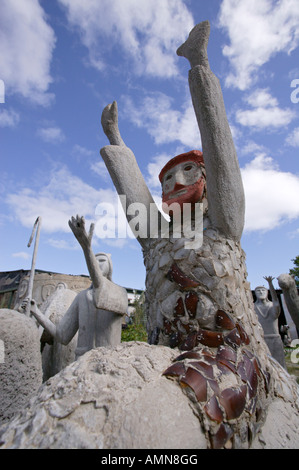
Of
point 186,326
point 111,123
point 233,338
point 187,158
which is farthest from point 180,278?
point 111,123

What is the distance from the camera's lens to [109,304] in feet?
7.41

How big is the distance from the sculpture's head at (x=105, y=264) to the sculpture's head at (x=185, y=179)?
108 centimetres

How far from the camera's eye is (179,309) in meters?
1.52

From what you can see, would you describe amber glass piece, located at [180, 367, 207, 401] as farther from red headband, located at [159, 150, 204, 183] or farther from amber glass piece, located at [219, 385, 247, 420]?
red headband, located at [159, 150, 204, 183]

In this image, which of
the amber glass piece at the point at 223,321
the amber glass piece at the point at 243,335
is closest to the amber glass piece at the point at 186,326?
the amber glass piece at the point at 223,321

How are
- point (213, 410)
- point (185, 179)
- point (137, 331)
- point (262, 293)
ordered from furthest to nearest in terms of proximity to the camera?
point (137, 331) → point (262, 293) → point (185, 179) → point (213, 410)

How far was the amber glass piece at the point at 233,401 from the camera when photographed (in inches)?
39.2

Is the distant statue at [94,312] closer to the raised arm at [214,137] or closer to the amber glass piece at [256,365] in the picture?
the raised arm at [214,137]

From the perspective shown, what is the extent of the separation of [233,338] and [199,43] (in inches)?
61.0

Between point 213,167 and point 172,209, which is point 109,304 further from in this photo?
point 213,167

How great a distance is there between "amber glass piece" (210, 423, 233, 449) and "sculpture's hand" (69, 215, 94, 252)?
1230 mm

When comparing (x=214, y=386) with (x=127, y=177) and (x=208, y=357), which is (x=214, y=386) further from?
(x=127, y=177)
